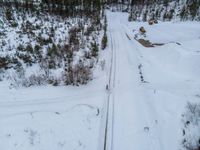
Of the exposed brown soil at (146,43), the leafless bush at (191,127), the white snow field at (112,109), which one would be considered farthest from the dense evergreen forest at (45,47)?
the leafless bush at (191,127)

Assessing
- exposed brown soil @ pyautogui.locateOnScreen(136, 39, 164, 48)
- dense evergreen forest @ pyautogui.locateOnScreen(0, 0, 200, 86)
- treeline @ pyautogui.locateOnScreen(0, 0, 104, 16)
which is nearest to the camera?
dense evergreen forest @ pyautogui.locateOnScreen(0, 0, 200, 86)

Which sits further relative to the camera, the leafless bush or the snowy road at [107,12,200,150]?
the snowy road at [107,12,200,150]

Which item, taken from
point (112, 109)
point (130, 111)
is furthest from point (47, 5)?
point (130, 111)

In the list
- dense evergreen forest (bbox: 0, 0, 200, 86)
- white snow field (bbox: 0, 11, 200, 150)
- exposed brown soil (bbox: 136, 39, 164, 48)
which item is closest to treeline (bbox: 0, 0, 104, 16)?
dense evergreen forest (bbox: 0, 0, 200, 86)

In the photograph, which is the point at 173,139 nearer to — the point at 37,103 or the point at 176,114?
the point at 176,114

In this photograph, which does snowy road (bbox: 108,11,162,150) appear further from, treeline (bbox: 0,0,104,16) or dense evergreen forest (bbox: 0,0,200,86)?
treeline (bbox: 0,0,104,16)

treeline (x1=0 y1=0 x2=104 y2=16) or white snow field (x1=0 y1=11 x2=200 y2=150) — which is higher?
treeline (x1=0 y1=0 x2=104 y2=16)

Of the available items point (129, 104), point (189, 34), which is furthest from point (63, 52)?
point (189, 34)

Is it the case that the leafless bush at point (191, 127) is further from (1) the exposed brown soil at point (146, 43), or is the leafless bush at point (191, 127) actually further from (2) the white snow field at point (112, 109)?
(1) the exposed brown soil at point (146, 43)
